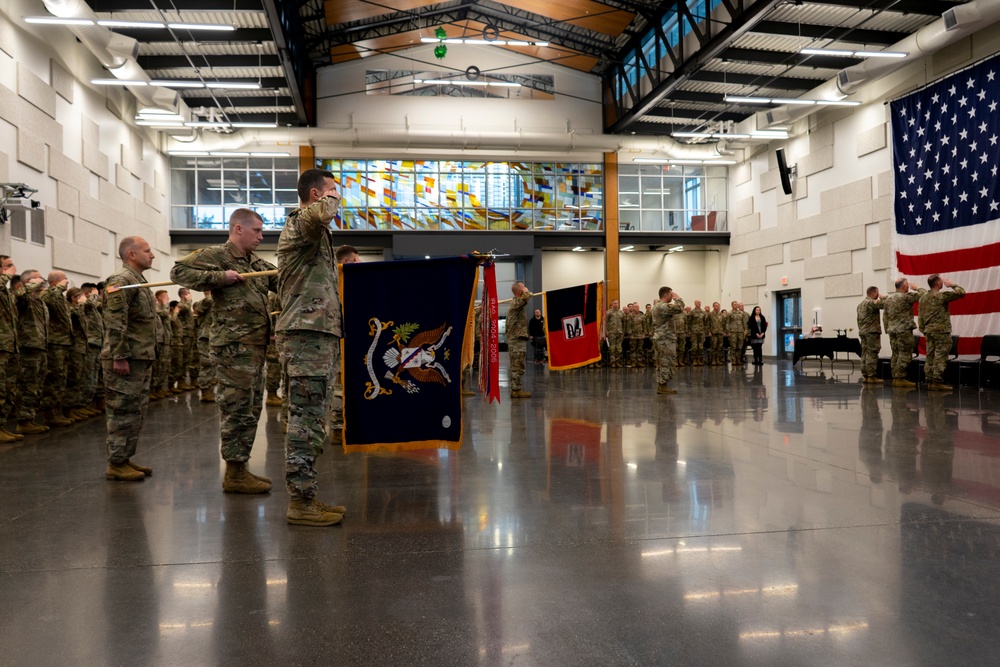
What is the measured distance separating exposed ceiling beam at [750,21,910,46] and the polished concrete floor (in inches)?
505

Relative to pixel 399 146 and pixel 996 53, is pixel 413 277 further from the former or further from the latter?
pixel 399 146

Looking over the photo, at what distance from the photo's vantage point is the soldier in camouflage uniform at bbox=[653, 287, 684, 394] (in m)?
10.4

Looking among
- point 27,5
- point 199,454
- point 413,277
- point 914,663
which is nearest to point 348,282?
point 413,277

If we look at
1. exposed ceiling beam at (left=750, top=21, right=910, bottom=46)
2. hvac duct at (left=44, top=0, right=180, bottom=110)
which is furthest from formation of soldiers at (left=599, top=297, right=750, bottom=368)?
hvac duct at (left=44, top=0, right=180, bottom=110)

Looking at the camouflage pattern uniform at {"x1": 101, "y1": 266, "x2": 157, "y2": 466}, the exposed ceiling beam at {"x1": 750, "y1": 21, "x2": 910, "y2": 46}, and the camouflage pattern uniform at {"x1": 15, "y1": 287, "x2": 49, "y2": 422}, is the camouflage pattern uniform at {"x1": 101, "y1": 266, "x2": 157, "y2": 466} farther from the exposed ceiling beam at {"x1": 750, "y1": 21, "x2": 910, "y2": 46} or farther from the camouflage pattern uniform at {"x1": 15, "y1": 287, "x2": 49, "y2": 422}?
the exposed ceiling beam at {"x1": 750, "y1": 21, "x2": 910, "y2": 46}

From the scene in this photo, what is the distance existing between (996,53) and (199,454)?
15.4 m

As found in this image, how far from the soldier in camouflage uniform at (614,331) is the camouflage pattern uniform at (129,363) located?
600 inches

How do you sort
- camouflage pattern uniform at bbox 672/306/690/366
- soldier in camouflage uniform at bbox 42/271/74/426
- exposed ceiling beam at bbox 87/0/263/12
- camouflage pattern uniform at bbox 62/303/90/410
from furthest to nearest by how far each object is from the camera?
camouflage pattern uniform at bbox 672/306/690/366, exposed ceiling beam at bbox 87/0/263/12, camouflage pattern uniform at bbox 62/303/90/410, soldier in camouflage uniform at bbox 42/271/74/426

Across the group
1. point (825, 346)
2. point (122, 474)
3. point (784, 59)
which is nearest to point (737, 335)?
point (825, 346)

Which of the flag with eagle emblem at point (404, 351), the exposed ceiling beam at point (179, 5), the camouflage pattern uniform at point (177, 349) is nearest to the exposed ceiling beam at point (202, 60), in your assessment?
the exposed ceiling beam at point (179, 5)

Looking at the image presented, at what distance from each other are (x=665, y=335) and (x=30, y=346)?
8.05m

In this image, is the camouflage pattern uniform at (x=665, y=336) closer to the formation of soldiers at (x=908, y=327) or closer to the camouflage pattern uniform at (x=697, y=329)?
the formation of soldiers at (x=908, y=327)

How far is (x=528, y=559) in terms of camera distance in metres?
2.85

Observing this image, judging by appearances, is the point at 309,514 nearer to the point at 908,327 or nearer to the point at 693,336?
the point at 908,327
